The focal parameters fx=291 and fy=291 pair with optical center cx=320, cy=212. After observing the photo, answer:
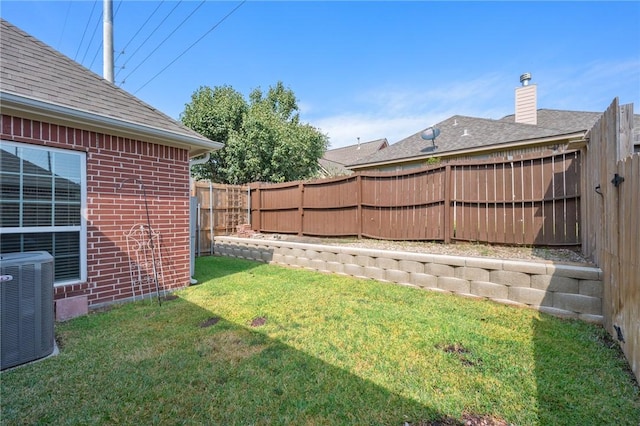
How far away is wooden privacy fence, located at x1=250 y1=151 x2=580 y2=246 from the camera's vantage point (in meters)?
4.55

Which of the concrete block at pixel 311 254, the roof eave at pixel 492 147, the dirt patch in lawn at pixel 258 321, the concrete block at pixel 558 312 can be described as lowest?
the dirt patch in lawn at pixel 258 321

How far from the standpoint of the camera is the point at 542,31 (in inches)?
264

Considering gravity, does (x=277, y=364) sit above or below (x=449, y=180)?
below

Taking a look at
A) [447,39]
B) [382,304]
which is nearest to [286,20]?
[447,39]

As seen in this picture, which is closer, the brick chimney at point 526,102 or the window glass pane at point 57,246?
the window glass pane at point 57,246

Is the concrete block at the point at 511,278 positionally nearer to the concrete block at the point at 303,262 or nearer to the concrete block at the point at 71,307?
the concrete block at the point at 303,262

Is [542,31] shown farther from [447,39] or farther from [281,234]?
[281,234]

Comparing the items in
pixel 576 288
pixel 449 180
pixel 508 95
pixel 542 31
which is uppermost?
pixel 508 95

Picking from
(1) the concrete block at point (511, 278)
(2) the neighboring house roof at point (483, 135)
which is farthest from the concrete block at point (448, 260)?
(2) the neighboring house roof at point (483, 135)

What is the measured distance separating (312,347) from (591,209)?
375 cm

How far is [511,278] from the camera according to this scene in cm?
361

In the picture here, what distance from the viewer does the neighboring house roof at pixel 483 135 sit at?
938 centimetres

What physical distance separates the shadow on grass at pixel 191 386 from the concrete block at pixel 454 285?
244 cm

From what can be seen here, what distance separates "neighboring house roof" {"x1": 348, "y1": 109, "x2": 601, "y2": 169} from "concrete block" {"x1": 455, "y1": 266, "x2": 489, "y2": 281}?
7.61m
